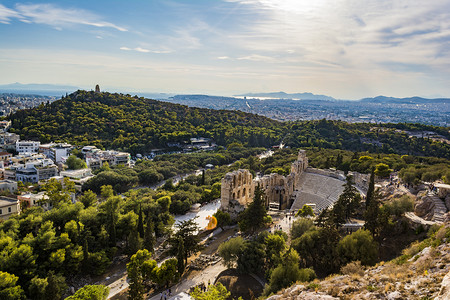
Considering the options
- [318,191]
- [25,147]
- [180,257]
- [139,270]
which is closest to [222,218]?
[180,257]

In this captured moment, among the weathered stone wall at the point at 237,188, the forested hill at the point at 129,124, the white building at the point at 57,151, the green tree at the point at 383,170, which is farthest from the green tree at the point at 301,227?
the forested hill at the point at 129,124

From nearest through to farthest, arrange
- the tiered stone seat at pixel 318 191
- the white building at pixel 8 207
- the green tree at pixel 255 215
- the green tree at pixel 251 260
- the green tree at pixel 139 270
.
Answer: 1. the green tree at pixel 139 270
2. the green tree at pixel 251 260
3. the green tree at pixel 255 215
4. the white building at pixel 8 207
5. the tiered stone seat at pixel 318 191

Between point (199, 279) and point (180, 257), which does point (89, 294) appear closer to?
point (180, 257)

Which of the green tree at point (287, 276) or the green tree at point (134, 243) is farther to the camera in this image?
the green tree at point (134, 243)

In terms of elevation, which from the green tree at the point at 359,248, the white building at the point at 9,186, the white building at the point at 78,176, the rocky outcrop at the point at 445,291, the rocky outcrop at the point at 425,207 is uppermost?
the rocky outcrop at the point at 445,291

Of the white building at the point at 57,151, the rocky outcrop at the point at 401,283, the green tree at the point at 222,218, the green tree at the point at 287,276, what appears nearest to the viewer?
the rocky outcrop at the point at 401,283

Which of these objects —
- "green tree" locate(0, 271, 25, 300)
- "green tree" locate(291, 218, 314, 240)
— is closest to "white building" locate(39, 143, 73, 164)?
"green tree" locate(0, 271, 25, 300)

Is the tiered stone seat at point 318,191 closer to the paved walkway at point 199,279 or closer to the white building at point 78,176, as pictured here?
the paved walkway at point 199,279

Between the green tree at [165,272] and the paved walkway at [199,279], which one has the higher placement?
the green tree at [165,272]
